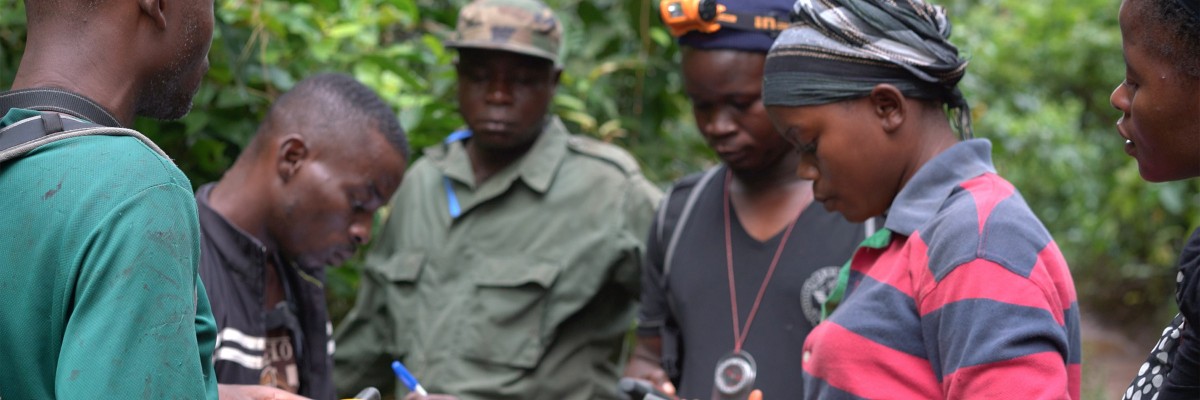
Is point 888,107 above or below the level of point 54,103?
below

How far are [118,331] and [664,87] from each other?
11.1 ft

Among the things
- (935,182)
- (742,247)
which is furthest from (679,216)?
(935,182)

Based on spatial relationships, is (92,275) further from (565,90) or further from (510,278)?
(565,90)

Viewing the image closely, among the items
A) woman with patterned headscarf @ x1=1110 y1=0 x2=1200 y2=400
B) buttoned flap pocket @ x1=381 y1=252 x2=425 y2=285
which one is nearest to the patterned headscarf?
woman with patterned headscarf @ x1=1110 y1=0 x2=1200 y2=400

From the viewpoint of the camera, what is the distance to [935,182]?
2223 mm

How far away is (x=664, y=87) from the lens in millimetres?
4719

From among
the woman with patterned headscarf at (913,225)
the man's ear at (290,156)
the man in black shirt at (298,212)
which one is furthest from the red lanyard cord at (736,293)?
the man's ear at (290,156)

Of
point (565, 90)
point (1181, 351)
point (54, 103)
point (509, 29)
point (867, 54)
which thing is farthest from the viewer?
point (565, 90)

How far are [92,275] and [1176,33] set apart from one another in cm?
150

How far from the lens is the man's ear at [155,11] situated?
5.58 feet

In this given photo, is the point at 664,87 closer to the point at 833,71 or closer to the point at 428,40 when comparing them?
the point at 428,40

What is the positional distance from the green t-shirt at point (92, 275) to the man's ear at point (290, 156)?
132cm

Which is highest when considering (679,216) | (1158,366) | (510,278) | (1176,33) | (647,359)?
(1176,33)

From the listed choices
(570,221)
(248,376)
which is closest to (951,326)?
(248,376)
